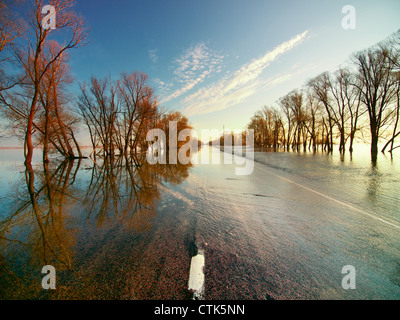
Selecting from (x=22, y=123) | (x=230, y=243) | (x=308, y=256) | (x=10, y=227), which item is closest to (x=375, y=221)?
(x=308, y=256)

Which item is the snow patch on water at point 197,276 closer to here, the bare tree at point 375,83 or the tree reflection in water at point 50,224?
the tree reflection in water at point 50,224

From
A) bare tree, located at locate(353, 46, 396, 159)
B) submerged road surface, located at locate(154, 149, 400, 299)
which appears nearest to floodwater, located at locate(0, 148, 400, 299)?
submerged road surface, located at locate(154, 149, 400, 299)

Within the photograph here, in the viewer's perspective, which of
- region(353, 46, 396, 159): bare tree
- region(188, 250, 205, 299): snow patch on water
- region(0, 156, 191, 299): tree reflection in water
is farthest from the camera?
region(353, 46, 396, 159): bare tree

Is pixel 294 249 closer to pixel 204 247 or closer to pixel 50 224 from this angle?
pixel 204 247

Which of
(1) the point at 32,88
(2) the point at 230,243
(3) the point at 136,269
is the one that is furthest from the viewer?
(1) the point at 32,88

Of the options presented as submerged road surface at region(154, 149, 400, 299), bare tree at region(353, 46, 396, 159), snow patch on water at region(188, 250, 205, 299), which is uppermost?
bare tree at region(353, 46, 396, 159)

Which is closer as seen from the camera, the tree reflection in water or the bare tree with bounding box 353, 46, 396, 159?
the tree reflection in water

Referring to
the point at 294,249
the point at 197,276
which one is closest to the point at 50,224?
the point at 197,276

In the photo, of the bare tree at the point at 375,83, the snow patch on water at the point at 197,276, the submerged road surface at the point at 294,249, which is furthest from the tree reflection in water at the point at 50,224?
the bare tree at the point at 375,83

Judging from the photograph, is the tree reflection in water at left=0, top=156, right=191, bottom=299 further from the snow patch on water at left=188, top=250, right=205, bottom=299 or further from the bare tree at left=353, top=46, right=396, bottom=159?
the bare tree at left=353, top=46, right=396, bottom=159

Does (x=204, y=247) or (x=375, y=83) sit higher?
(x=375, y=83)

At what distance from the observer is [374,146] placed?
28031 mm
